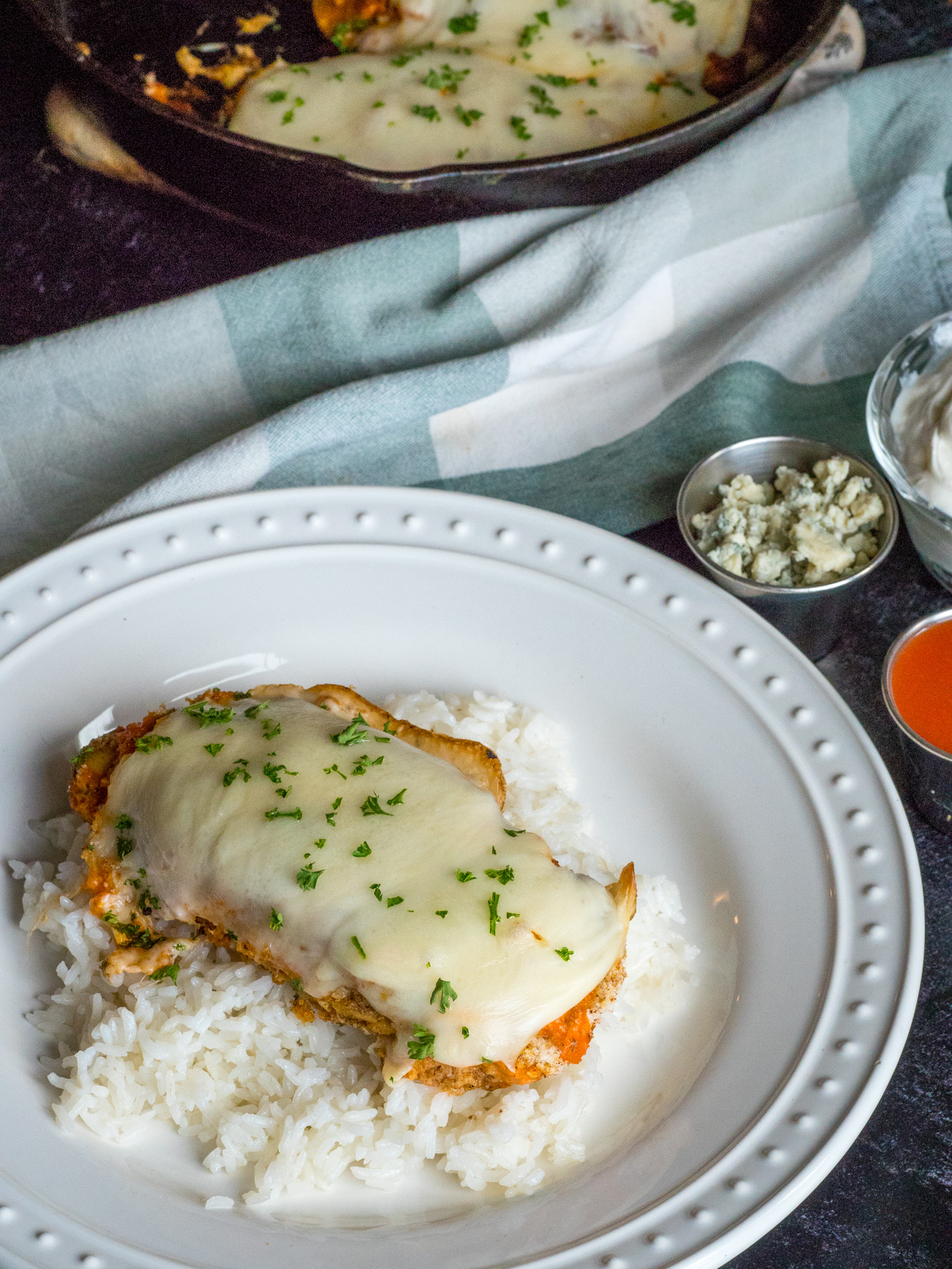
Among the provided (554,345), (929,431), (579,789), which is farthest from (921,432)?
(579,789)

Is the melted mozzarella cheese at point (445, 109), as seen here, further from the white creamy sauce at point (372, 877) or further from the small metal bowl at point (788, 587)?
the white creamy sauce at point (372, 877)

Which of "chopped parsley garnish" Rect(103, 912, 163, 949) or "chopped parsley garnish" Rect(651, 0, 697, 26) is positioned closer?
"chopped parsley garnish" Rect(103, 912, 163, 949)

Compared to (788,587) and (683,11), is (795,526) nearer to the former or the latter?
(788,587)

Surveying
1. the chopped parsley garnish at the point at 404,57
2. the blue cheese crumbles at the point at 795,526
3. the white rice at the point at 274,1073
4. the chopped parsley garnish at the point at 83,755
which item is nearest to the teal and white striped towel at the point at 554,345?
the blue cheese crumbles at the point at 795,526

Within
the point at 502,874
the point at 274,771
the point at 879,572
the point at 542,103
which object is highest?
the point at 542,103

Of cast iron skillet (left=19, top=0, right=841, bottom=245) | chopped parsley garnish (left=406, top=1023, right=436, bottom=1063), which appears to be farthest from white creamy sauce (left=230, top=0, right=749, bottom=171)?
chopped parsley garnish (left=406, top=1023, right=436, bottom=1063)

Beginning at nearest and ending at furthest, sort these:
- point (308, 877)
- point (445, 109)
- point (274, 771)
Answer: point (308, 877), point (274, 771), point (445, 109)

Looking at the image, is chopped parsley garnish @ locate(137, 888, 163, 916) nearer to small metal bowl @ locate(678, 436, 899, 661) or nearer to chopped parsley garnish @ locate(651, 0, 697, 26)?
small metal bowl @ locate(678, 436, 899, 661)
